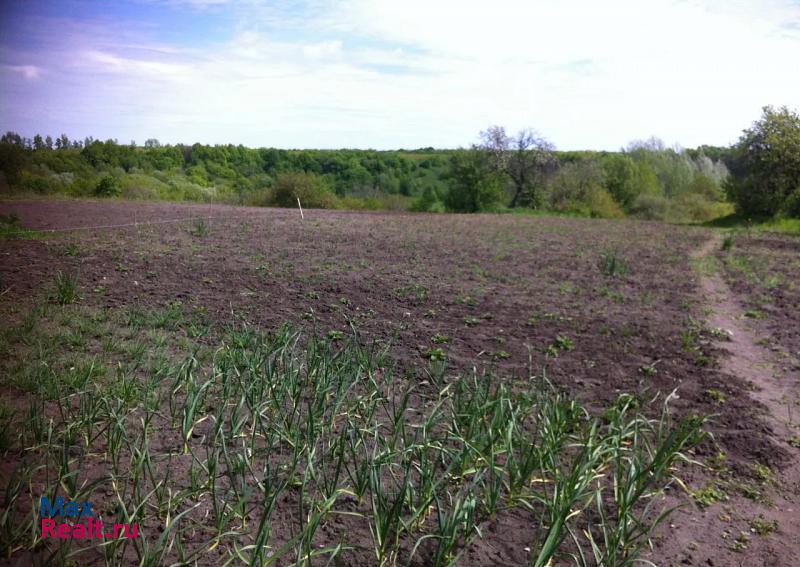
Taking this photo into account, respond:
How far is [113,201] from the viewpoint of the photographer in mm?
4875

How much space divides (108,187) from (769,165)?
20649 mm

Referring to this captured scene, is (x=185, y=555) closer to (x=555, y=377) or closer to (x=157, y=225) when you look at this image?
(x=555, y=377)

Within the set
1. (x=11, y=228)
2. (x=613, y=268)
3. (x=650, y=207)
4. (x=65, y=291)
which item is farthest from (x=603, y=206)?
(x=11, y=228)

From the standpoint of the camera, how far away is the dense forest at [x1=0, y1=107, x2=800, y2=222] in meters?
3.46

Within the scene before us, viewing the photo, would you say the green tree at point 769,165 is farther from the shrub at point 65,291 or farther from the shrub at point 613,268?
the shrub at point 65,291

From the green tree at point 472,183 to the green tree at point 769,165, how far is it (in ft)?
39.4

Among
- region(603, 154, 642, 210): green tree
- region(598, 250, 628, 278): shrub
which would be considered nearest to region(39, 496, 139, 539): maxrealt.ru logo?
region(598, 250, 628, 278): shrub

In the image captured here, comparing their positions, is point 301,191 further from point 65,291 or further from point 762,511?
point 762,511

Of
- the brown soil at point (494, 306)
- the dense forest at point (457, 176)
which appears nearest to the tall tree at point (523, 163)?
the dense forest at point (457, 176)

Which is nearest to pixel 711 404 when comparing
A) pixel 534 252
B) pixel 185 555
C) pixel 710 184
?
pixel 185 555

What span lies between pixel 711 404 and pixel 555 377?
1.01 metres

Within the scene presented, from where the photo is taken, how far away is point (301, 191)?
2186 centimetres

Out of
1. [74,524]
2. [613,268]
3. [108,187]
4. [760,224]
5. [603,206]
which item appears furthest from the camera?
[603,206]

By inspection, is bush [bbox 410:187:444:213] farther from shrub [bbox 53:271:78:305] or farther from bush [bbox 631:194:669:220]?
shrub [bbox 53:271:78:305]
